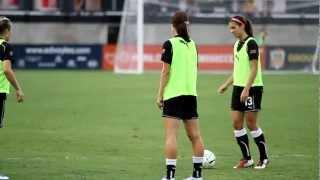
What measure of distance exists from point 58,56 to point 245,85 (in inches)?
1302

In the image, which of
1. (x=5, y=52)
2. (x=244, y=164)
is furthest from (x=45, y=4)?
(x=5, y=52)

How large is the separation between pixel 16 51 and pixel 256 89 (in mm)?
33751

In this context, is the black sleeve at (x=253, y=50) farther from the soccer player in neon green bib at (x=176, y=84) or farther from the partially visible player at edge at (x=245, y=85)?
the soccer player in neon green bib at (x=176, y=84)

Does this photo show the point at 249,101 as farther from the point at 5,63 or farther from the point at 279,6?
the point at 279,6

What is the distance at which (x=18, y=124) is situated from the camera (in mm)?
18000

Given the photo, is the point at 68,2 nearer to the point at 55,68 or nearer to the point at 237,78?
the point at 55,68

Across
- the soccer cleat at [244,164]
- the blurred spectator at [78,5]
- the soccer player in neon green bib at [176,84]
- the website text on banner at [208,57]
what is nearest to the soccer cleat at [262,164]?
the soccer cleat at [244,164]

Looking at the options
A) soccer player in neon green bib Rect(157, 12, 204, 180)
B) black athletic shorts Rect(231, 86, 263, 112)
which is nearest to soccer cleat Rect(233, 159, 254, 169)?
black athletic shorts Rect(231, 86, 263, 112)

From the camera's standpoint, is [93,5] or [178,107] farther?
[93,5]

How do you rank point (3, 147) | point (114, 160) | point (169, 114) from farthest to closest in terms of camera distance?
1. point (3, 147)
2. point (114, 160)
3. point (169, 114)

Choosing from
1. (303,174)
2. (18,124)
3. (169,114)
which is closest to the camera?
(169,114)

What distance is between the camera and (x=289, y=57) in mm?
40062

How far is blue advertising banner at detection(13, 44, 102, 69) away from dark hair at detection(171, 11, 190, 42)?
33.4 meters

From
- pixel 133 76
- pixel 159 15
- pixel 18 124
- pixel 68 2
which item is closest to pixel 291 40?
pixel 159 15
